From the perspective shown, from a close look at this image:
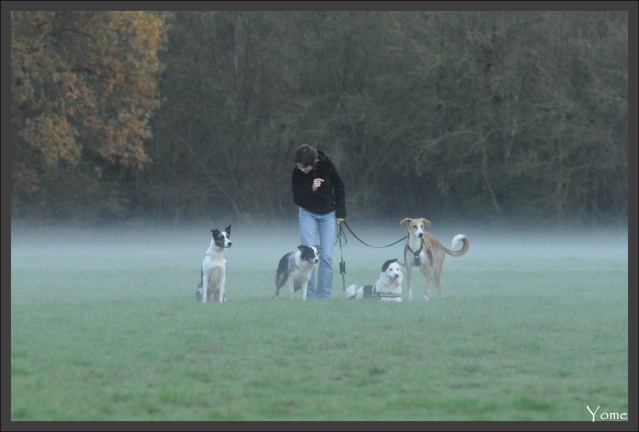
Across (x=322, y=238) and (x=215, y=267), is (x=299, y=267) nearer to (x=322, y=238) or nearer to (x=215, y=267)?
(x=322, y=238)

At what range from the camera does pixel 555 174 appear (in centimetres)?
3919

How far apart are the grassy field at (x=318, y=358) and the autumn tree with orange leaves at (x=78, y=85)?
17712 mm

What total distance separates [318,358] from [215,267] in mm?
5093

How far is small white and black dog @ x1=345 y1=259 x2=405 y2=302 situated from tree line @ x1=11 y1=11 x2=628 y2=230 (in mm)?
21936

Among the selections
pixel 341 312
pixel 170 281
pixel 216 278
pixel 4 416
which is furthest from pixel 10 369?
pixel 170 281

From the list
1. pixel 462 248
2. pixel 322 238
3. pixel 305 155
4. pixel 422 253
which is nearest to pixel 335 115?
pixel 462 248

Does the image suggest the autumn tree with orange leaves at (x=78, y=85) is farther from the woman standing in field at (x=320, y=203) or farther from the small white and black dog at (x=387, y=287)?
the small white and black dog at (x=387, y=287)

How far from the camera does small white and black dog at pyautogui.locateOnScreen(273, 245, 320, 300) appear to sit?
14961mm

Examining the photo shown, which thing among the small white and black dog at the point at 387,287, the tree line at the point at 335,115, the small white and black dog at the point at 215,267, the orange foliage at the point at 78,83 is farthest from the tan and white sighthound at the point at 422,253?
the tree line at the point at 335,115

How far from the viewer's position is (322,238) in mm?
15414

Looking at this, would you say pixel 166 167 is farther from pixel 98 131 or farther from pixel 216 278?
pixel 216 278

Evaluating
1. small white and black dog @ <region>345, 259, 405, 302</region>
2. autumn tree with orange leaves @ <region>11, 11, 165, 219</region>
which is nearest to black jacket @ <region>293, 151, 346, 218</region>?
small white and black dog @ <region>345, 259, 405, 302</region>

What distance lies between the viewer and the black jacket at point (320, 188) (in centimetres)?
1512

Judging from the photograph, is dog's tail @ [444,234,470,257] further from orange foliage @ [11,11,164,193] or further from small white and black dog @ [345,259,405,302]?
orange foliage @ [11,11,164,193]
